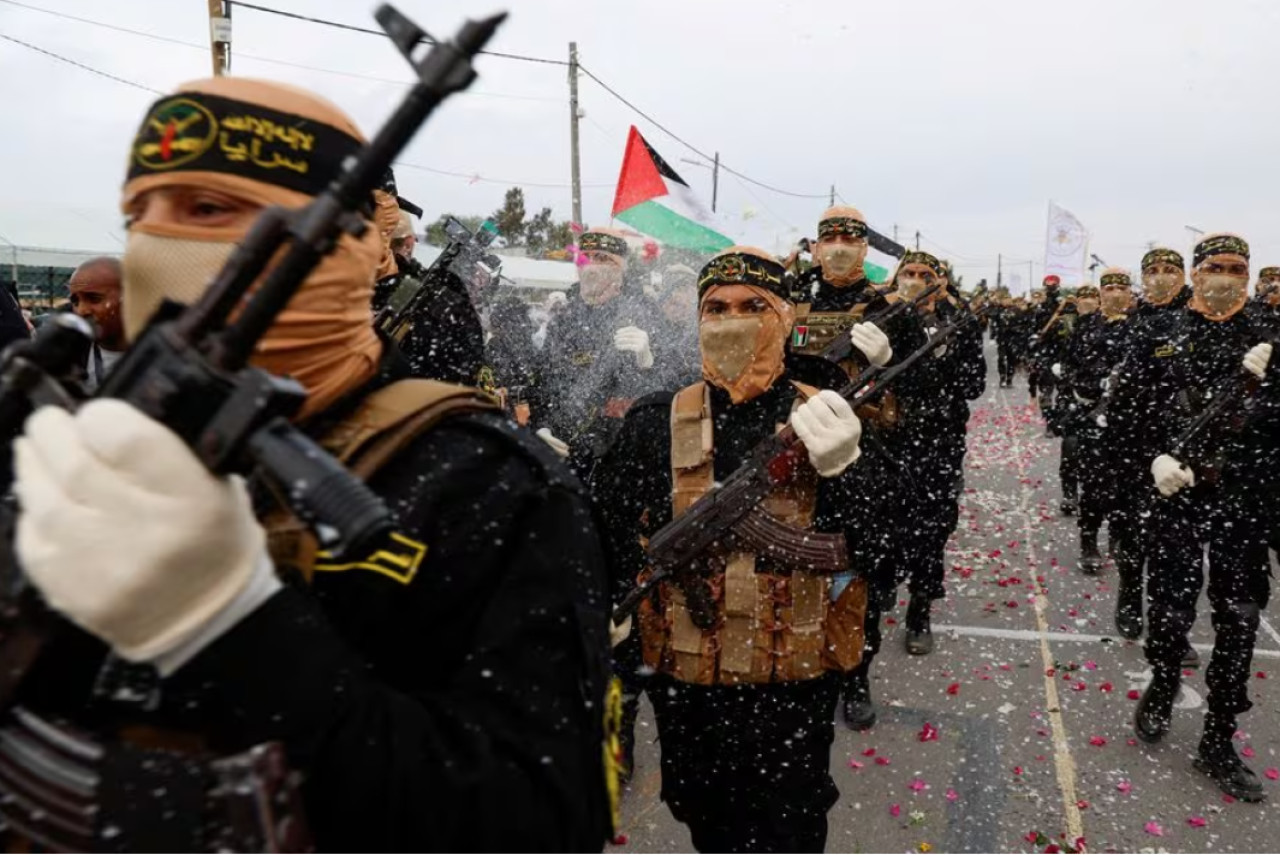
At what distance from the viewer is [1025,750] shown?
3996mm

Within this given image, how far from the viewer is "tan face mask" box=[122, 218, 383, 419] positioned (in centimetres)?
114

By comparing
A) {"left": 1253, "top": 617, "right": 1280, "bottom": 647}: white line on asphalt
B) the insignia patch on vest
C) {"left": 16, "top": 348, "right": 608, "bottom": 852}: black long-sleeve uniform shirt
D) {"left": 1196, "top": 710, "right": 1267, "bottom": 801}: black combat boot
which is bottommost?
{"left": 1253, "top": 617, "right": 1280, "bottom": 647}: white line on asphalt

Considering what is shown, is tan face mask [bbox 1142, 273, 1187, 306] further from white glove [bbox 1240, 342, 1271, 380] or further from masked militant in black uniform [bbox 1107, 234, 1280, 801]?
white glove [bbox 1240, 342, 1271, 380]

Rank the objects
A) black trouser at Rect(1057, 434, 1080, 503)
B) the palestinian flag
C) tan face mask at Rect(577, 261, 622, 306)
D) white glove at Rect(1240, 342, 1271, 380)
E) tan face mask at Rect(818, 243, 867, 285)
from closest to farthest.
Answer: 1. white glove at Rect(1240, 342, 1271, 380)
2. tan face mask at Rect(818, 243, 867, 285)
3. tan face mask at Rect(577, 261, 622, 306)
4. the palestinian flag
5. black trouser at Rect(1057, 434, 1080, 503)

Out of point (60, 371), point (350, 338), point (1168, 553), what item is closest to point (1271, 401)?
point (1168, 553)

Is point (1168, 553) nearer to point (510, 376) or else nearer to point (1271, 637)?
point (1271, 637)

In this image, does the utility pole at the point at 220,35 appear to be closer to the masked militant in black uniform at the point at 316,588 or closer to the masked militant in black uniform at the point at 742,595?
the masked militant in black uniform at the point at 742,595

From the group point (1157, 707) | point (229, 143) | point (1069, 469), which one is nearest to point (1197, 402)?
point (1157, 707)

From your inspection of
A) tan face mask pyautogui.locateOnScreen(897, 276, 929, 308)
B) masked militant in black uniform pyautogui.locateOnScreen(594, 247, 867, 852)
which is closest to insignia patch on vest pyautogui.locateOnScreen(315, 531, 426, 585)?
masked militant in black uniform pyautogui.locateOnScreen(594, 247, 867, 852)

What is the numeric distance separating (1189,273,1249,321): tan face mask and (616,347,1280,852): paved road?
203 centimetres

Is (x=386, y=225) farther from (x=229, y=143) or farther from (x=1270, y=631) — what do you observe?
(x=1270, y=631)

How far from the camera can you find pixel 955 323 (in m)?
4.30

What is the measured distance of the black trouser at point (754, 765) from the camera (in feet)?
8.25

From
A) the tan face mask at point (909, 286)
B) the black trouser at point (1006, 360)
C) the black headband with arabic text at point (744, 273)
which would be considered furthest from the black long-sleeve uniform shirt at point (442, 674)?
the black trouser at point (1006, 360)
